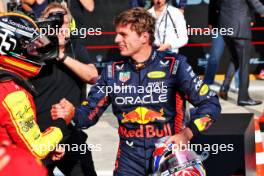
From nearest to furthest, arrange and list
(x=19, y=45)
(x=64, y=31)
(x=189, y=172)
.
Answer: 1. (x=19, y=45)
2. (x=189, y=172)
3. (x=64, y=31)

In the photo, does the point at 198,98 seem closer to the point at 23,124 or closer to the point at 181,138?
the point at 181,138

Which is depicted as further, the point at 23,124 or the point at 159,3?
the point at 159,3

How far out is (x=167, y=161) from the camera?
3.91 metres

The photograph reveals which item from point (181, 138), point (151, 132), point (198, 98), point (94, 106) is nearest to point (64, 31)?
point (94, 106)

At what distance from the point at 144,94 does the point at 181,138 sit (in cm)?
42

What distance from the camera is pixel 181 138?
3.98 meters

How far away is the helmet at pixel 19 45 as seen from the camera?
3.66 metres

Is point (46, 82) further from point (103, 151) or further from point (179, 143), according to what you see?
point (103, 151)

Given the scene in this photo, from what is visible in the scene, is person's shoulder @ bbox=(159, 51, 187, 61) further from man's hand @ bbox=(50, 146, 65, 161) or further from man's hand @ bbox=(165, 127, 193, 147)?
man's hand @ bbox=(50, 146, 65, 161)

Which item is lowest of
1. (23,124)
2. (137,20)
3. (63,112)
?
(63,112)

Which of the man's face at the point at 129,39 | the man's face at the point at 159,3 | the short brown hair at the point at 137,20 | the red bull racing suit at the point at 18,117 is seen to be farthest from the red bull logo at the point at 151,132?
the man's face at the point at 159,3

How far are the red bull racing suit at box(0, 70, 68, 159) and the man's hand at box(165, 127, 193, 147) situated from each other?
753mm

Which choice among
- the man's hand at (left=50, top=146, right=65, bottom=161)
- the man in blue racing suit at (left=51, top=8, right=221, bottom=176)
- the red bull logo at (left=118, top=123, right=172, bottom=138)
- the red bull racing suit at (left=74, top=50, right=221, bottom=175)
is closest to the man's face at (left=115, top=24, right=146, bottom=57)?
the man in blue racing suit at (left=51, top=8, right=221, bottom=176)

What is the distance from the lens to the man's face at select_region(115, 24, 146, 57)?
4.22 meters
